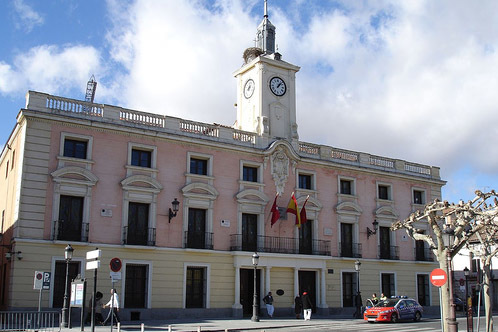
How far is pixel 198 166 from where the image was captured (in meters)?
31.2

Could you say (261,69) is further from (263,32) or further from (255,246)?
(255,246)

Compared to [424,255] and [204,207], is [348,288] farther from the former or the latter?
[204,207]

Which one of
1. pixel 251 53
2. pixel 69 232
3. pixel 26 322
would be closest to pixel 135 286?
pixel 69 232

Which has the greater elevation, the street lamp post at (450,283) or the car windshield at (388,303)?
the street lamp post at (450,283)

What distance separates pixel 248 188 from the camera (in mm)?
32281

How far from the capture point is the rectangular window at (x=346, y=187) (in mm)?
36500

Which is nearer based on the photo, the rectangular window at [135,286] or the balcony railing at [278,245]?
the rectangular window at [135,286]

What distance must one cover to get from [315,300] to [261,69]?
14.4 meters

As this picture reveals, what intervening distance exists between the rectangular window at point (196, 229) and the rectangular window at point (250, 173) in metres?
3.52

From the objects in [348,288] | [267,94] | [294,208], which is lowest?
[348,288]

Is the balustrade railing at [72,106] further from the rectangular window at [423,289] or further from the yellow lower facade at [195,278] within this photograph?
the rectangular window at [423,289]

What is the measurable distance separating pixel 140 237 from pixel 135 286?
7.97 ft

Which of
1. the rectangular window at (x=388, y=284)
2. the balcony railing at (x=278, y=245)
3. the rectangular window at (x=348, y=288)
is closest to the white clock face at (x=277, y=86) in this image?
the balcony railing at (x=278, y=245)

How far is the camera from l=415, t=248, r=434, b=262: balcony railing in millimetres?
38844
